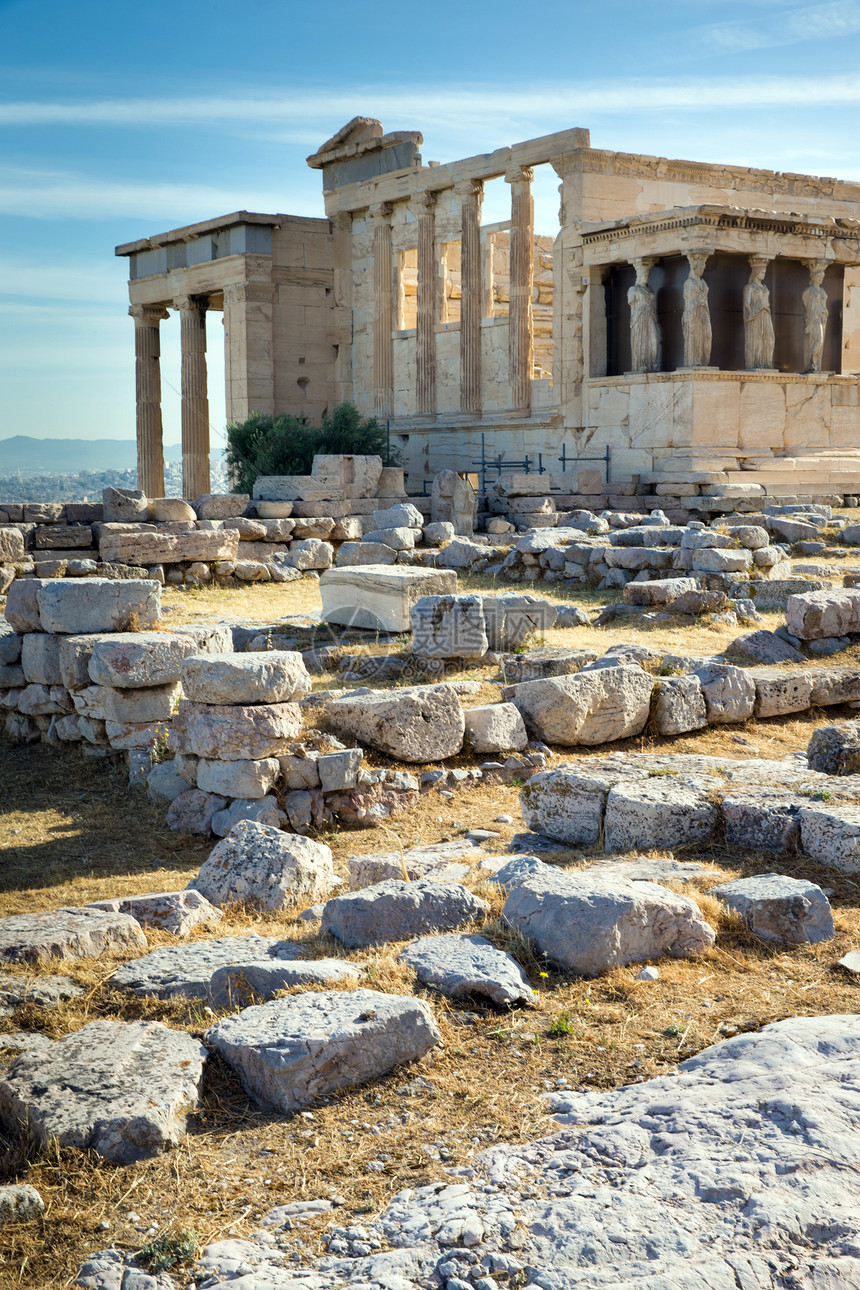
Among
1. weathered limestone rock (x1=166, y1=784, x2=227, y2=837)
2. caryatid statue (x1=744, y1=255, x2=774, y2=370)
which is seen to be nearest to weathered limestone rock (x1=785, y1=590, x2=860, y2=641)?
weathered limestone rock (x1=166, y1=784, x2=227, y2=837)

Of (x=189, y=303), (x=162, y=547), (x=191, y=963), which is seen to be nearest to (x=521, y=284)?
(x=189, y=303)

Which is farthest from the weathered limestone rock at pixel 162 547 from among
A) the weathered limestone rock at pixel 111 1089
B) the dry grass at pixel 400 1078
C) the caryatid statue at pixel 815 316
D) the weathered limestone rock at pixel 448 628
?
the caryatid statue at pixel 815 316

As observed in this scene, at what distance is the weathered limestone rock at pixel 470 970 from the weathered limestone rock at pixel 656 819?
164 centimetres

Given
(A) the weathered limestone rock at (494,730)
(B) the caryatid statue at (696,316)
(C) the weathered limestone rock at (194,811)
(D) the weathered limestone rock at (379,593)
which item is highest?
(B) the caryatid statue at (696,316)

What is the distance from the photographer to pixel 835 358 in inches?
966

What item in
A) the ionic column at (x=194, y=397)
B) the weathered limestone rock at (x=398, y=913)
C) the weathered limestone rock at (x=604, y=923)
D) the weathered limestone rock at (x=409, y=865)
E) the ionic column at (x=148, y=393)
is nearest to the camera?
the weathered limestone rock at (x=604, y=923)

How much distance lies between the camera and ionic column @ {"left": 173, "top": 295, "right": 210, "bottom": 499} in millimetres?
29547

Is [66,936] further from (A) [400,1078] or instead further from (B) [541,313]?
(B) [541,313]

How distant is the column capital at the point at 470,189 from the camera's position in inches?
994

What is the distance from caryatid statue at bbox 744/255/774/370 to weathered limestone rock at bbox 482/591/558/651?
12.6 meters

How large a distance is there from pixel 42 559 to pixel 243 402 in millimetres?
13130

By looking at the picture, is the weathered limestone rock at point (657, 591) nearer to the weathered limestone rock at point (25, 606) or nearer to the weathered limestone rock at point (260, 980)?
the weathered limestone rock at point (25, 606)

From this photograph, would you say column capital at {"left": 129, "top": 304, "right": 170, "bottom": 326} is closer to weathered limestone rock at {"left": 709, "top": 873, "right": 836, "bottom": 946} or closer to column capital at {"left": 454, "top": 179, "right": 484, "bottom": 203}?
column capital at {"left": 454, "top": 179, "right": 484, "bottom": 203}

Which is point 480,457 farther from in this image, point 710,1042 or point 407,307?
point 710,1042
